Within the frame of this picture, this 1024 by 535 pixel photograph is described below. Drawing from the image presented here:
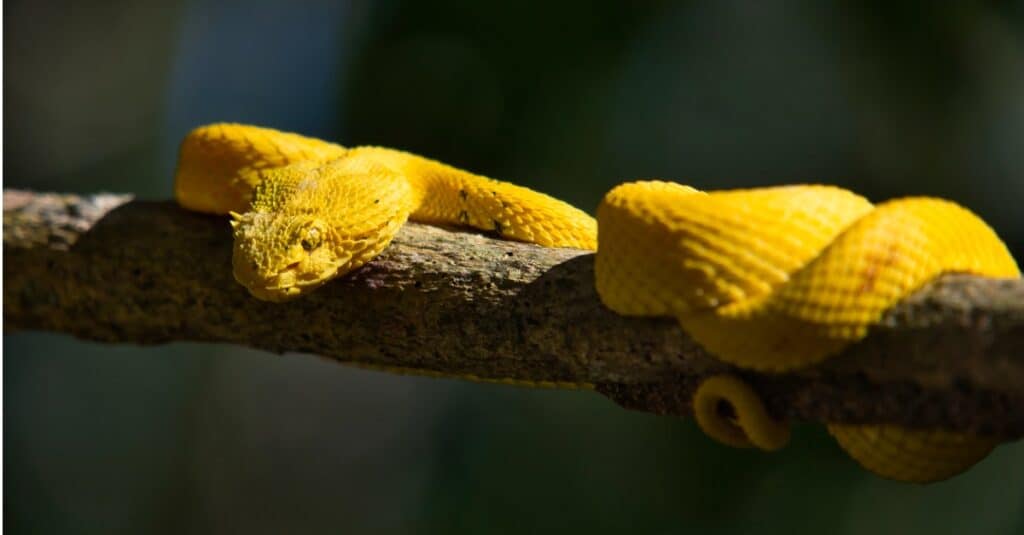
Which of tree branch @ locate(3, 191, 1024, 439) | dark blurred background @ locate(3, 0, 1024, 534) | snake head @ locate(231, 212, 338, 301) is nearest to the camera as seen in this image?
tree branch @ locate(3, 191, 1024, 439)

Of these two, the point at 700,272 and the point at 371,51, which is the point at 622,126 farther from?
the point at 700,272

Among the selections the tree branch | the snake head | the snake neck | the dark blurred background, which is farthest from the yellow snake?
the dark blurred background

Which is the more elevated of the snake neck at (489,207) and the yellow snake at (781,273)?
the yellow snake at (781,273)

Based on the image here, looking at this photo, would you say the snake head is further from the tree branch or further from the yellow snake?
the yellow snake

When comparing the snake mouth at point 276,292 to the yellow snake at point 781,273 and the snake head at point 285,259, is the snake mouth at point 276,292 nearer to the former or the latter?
the snake head at point 285,259

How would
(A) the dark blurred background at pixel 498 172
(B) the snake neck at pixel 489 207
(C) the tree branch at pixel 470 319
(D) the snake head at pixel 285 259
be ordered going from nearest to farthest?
(C) the tree branch at pixel 470 319 → (D) the snake head at pixel 285 259 → (B) the snake neck at pixel 489 207 → (A) the dark blurred background at pixel 498 172

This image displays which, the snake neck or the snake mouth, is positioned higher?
the snake neck

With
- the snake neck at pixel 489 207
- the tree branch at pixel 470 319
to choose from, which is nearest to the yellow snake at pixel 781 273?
the tree branch at pixel 470 319
